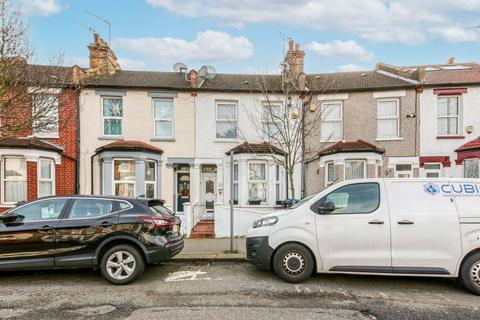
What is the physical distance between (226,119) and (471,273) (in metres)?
10.1

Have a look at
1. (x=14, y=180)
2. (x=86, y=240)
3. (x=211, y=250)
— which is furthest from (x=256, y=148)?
(x=14, y=180)

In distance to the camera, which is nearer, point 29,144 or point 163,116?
point 29,144

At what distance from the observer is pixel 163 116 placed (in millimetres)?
13586

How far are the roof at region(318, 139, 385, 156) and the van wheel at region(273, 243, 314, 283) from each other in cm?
761

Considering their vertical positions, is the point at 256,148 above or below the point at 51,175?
above

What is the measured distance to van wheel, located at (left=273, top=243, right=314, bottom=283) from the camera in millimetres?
5727

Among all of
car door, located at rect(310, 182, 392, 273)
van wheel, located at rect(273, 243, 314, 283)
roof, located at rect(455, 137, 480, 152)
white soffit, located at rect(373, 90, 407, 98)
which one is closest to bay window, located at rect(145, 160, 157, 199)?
van wheel, located at rect(273, 243, 314, 283)

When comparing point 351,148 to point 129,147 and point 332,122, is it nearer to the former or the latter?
point 332,122

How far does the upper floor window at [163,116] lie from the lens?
13.6 m

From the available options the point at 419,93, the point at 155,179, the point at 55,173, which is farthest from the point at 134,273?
the point at 419,93

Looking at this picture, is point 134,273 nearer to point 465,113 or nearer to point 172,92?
point 172,92

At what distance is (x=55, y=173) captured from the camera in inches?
495

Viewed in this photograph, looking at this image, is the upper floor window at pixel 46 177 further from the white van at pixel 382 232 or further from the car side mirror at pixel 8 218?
the white van at pixel 382 232

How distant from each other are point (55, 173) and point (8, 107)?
511cm
